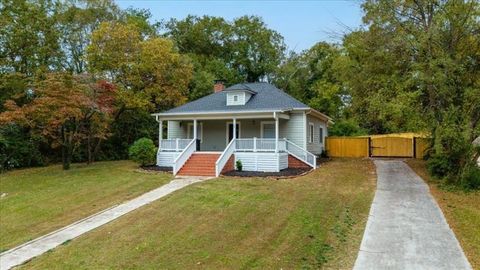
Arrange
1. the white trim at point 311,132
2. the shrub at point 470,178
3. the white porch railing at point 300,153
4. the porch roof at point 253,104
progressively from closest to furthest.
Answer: the shrub at point 470,178
the white porch railing at point 300,153
the porch roof at point 253,104
the white trim at point 311,132

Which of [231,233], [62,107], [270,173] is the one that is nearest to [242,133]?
[270,173]

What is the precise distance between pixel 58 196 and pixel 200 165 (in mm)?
6648

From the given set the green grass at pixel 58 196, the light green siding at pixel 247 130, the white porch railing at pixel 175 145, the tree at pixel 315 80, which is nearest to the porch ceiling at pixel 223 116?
the light green siding at pixel 247 130

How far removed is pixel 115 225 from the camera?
10297 mm

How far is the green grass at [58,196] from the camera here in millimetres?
11312

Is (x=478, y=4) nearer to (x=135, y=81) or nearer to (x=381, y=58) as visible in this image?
(x=381, y=58)

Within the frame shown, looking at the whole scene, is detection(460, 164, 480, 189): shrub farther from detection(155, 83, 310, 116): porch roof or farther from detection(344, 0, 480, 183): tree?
detection(155, 83, 310, 116): porch roof

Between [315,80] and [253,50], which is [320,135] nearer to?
[315,80]

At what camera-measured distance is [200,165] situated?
19.2m

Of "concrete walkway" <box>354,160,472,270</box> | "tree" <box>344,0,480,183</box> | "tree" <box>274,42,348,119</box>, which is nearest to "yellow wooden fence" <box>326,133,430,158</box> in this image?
"tree" <box>274,42,348,119</box>

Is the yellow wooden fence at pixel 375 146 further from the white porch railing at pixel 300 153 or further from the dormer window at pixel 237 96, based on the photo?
the dormer window at pixel 237 96

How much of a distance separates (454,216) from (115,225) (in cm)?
897

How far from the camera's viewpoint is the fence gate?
28.0 meters

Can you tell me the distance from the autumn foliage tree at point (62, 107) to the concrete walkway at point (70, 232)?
766 cm
